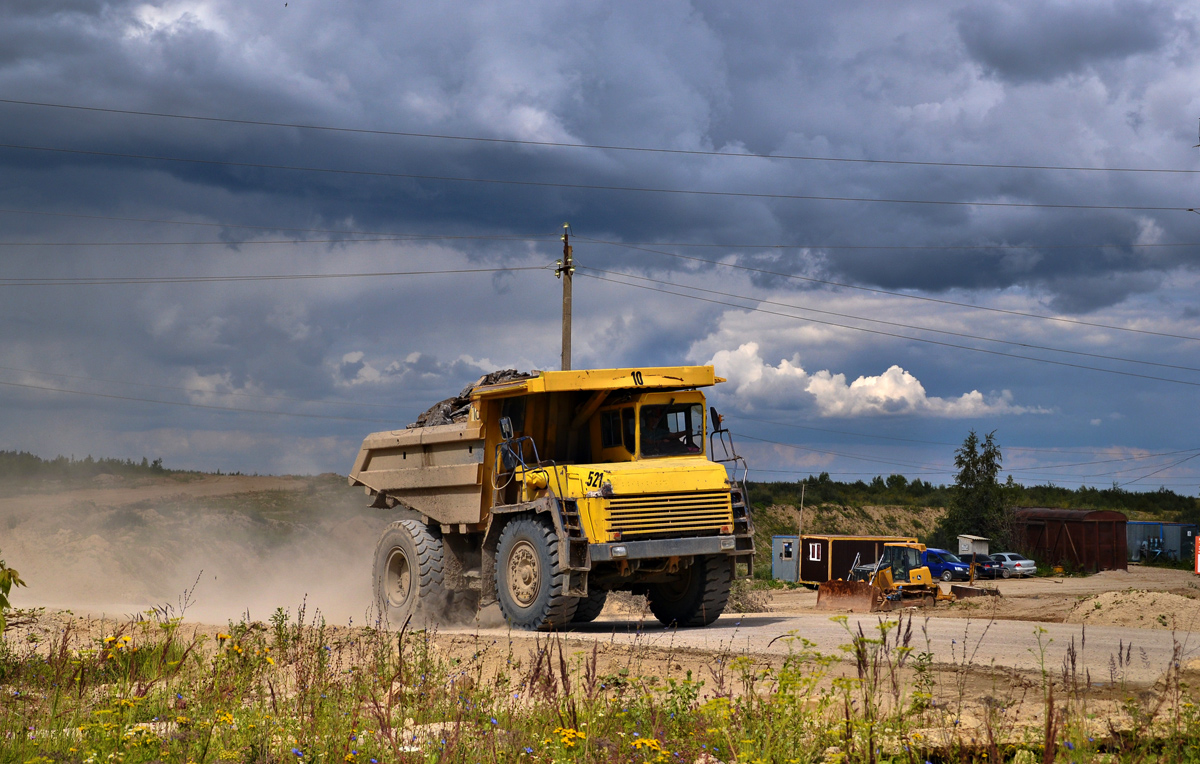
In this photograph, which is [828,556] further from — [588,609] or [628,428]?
[628,428]

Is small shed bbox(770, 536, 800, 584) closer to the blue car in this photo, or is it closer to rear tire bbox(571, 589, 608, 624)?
the blue car

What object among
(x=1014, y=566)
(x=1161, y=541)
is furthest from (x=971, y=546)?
(x=1161, y=541)

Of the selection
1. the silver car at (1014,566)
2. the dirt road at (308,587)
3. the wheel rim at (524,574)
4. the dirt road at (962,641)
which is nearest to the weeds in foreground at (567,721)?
the dirt road at (308,587)

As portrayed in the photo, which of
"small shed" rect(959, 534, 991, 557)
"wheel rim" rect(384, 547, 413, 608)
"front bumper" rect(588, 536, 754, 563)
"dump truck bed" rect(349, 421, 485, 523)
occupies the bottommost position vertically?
"small shed" rect(959, 534, 991, 557)

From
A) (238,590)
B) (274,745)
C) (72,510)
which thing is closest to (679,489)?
(274,745)

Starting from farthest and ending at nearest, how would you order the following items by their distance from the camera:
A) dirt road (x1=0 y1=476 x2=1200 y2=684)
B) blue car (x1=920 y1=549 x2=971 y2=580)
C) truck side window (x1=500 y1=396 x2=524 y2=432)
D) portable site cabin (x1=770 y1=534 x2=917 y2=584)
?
blue car (x1=920 y1=549 x2=971 y2=580)
portable site cabin (x1=770 y1=534 x2=917 y2=584)
truck side window (x1=500 y1=396 x2=524 y2=432)
dirt road (x1=0 y1=476 x2=1200 y2=684)

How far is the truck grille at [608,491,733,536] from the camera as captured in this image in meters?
12.9

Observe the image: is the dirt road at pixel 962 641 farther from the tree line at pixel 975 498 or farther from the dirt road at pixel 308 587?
the tree line at pixel 975 498

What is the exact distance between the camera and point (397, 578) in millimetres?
16641

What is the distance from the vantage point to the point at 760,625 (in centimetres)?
1431

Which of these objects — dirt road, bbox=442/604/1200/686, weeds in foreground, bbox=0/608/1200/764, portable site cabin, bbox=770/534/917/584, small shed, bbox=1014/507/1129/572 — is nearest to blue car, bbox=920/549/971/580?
portable site cabin, bbox=770/534/917/584

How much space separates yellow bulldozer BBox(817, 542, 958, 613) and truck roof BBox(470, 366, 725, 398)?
8617 millimetres

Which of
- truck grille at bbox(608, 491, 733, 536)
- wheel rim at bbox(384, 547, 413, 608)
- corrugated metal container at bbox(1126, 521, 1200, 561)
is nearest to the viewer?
truck grille at bbox(608, 491, 733, 536)

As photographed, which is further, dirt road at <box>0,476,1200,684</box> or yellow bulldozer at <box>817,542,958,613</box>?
yellow bulldozer at <box>817,542,958,613</box>
